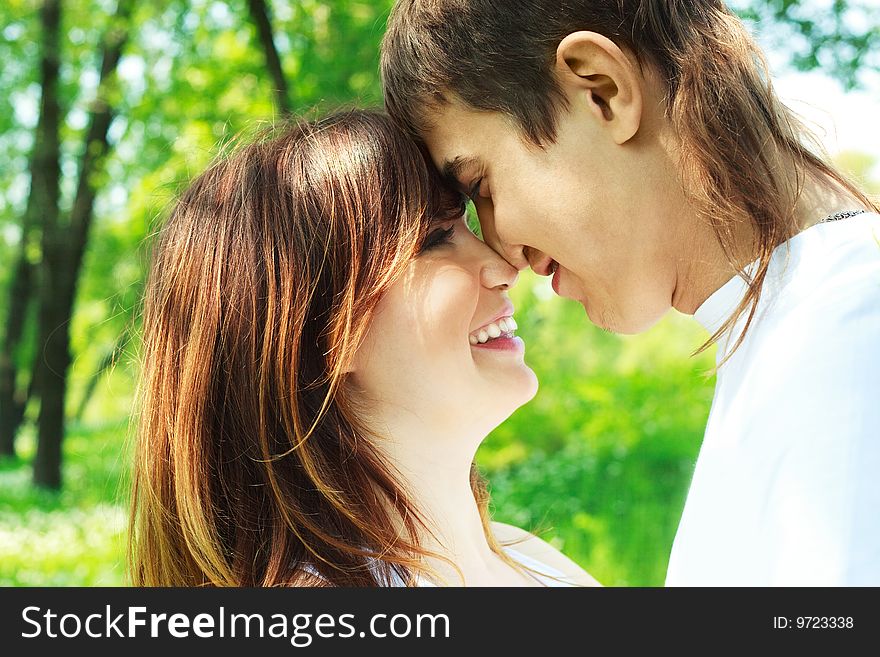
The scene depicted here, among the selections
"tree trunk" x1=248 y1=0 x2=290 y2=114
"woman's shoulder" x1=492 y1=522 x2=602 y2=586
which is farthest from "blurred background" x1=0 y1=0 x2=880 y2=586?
"woman's shoulder" x1=492 y1=522 x2=602 y2=586

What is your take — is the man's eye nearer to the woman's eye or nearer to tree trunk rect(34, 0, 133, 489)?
the woman's eye

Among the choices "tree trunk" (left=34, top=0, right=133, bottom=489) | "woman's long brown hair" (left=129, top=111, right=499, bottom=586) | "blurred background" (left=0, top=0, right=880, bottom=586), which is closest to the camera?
"woman's long brown hair" (left=129, top=111, right=499, bottom=586)

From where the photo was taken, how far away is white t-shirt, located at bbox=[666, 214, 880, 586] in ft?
4.83

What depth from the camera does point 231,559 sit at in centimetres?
207

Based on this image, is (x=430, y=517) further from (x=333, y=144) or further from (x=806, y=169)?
(x=806, y=169)

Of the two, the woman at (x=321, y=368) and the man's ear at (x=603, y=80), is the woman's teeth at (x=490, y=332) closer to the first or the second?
the woman at (x=321, y=368)

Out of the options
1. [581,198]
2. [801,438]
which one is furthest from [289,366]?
[801,438]

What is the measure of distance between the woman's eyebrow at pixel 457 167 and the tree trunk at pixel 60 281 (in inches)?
333

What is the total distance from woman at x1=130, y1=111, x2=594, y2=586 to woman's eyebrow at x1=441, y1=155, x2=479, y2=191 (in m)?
0.03

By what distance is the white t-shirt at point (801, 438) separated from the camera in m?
1.47

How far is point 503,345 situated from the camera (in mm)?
2199

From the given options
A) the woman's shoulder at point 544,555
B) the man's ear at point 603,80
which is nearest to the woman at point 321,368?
the man's ear at point 603,80

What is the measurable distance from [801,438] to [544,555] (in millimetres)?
1290

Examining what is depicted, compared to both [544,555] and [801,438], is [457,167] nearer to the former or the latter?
[801,438]
